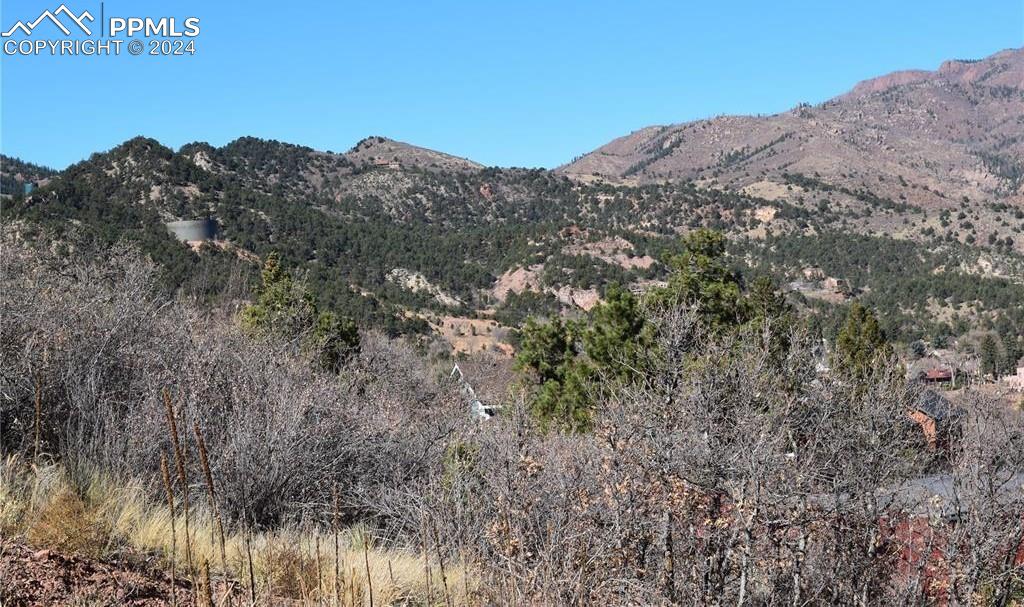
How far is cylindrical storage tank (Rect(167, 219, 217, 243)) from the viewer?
42.8 m

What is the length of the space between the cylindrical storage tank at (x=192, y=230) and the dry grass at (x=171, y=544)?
3995 cm

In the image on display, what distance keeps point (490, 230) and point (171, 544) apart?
66357 mm

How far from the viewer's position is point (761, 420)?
9.62m

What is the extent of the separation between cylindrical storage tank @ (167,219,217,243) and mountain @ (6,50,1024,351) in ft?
4.32

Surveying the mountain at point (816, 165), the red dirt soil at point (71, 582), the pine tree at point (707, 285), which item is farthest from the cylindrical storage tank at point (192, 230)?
the mountain at point (816, 165)

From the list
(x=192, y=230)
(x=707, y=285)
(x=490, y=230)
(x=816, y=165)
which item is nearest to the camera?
(x=707, y=285)

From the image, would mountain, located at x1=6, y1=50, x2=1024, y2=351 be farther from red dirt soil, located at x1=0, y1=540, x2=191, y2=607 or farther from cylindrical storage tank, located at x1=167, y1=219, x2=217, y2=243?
red dirt soil, located at x1=0, y1=540, x2=191, y2=607

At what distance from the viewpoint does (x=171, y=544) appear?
459 centimetres

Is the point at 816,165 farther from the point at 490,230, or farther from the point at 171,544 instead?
the point at 171,544

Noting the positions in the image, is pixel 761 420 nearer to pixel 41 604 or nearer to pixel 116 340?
pixel 116 340

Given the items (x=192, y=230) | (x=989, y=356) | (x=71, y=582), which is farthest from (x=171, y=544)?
(x=989, y=356)

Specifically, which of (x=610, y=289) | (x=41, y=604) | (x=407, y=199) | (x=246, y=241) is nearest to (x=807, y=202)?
(x=407, y=199)

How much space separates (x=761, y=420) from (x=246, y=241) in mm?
41103

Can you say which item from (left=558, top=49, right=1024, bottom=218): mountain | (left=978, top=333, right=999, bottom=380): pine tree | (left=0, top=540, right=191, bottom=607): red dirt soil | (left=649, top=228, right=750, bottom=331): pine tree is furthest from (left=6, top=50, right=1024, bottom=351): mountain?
(left=0, top=540, right=191, bottom=607): red dirt soil
